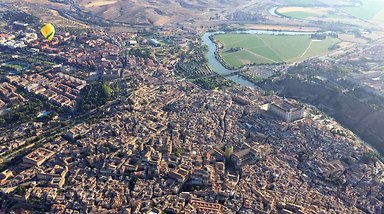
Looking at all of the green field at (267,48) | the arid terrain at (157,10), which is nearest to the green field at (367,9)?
the arid terrain at (157,10)

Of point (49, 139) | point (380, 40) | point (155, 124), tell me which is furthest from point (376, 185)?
point (380, 40)

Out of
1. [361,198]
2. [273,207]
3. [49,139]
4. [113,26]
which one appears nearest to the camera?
[273,207]

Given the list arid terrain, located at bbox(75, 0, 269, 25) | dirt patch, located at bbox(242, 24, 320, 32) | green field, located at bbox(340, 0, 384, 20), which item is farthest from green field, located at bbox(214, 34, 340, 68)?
green field, located at bbox(340, 0, 384, 20)

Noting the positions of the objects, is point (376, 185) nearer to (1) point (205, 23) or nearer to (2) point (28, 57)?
(2) point (28, 57)

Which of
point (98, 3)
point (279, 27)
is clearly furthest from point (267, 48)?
point (98, 3)

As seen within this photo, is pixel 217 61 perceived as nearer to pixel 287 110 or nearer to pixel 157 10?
pixel 287 110
